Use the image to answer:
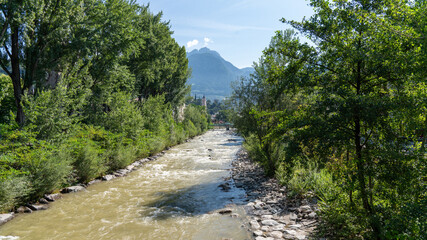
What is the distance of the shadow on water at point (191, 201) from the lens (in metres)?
7.39

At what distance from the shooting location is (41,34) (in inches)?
416

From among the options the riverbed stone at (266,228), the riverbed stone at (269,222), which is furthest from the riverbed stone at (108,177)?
the riverbed stone at (266,228)

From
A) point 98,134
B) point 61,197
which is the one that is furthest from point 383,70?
point 98,134

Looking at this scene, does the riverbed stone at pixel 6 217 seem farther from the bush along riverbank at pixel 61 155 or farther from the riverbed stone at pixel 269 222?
the riverbed stone at pixel 269 222

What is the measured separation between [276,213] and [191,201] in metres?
3.30

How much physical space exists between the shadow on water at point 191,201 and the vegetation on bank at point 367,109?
4008 mm

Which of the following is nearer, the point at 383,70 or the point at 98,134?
the point at 383,70

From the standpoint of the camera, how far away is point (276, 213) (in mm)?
6719

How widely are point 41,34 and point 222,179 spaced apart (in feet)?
37.6

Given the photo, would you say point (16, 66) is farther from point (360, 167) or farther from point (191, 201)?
point (360, 167)

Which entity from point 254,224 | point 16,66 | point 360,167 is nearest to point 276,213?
point 254,224

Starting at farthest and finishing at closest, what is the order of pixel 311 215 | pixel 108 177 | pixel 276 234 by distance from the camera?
pixel 108 177 < pixel 311 215 < pixel 276 234

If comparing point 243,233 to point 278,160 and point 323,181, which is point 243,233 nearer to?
point 323,181

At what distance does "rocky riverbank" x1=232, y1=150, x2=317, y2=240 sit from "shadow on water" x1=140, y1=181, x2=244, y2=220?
0.83 metres
